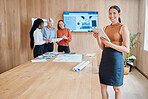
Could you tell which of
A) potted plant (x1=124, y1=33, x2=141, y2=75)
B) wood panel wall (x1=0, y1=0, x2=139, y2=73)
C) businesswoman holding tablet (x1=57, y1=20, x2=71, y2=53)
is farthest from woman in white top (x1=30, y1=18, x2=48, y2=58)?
potted plant (x1=124, y1=33, x2=141, y2=75)

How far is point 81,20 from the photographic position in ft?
17.4

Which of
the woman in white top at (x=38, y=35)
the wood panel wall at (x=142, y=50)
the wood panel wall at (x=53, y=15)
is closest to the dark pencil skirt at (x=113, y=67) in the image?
the woman in white top at (x=38, y=35)

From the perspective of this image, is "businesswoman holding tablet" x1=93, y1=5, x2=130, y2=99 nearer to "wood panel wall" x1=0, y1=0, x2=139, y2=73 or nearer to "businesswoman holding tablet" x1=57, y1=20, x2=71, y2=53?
"businesswoman holding tablet" x1=57, y1=20, x2=71, y2=53

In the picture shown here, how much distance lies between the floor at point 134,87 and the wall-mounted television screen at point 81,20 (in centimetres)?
206

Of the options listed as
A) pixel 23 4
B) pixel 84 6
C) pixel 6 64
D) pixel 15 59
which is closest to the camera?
pixel 6 64

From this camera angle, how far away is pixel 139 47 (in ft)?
16.3

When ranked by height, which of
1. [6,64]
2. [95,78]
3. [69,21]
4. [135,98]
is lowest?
[135,98]

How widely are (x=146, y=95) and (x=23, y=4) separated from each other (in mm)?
4237

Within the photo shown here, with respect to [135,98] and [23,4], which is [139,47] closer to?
[135,98]

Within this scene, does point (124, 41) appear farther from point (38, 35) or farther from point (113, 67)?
point (38, 35)

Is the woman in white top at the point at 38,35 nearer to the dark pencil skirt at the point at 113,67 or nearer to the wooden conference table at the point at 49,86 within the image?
the wooden conference table at the point at 49,86

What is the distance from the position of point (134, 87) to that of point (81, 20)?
2.81 m

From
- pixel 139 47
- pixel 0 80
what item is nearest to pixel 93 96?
pixel 0 80

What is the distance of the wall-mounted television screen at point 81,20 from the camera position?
17.3 feet
